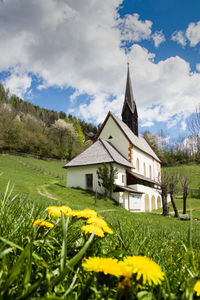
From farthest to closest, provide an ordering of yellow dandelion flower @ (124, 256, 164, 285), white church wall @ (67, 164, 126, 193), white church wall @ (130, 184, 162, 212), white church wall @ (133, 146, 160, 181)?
1. white church wall @ (133, 146, 160, 181)
2. white church wall @ (130, 184, 162, 212)
3. white church wall @ (67, 164, 126, 193)
4. yellow dandelion flower @ (124, 256, 164, 285)

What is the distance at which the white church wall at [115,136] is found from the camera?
93.6 ft

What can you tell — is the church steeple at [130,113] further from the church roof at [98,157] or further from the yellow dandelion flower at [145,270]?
the yellow dandelion flower at [145,270]

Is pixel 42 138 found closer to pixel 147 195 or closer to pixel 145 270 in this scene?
pixel 147 195

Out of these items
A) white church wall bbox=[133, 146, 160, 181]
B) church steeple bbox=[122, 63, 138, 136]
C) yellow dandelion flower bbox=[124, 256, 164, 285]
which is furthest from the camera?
church steeple bbox=[122, 63, 138, 136]

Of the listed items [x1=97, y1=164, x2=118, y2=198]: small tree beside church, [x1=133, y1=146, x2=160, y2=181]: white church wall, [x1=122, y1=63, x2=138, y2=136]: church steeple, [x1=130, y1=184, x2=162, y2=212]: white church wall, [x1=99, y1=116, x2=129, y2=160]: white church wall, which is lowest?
[x1=130, y1=184, x2=162, y2=212]: white church wall

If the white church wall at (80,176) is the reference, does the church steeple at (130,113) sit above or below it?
above

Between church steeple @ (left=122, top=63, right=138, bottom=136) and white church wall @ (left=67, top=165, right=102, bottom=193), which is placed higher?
church steeple @ (left=122, top=63, right=138, bottom=136)

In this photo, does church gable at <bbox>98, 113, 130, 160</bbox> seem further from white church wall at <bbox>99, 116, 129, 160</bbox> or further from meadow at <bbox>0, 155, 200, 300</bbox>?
meadow at <bbox>0, 155, 200, 300</bbox>

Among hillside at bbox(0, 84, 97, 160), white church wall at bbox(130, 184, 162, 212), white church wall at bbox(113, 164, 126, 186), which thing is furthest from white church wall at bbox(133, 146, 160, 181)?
hillside at bbox(0, 84, 97, 160)

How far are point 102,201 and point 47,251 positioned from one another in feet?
62.5

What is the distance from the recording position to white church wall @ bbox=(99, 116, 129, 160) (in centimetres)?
2852

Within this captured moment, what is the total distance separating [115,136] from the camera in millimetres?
29609

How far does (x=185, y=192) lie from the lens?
84.2 feet

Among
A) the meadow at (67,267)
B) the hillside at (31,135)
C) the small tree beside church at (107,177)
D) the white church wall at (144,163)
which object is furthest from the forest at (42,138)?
the meadow at (67,267)
